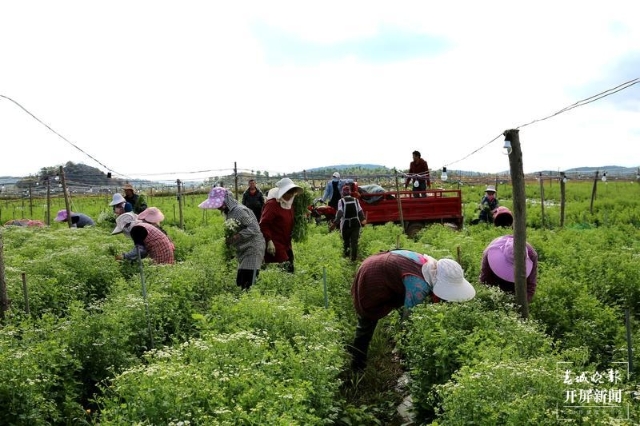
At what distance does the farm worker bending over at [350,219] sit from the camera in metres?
10.5

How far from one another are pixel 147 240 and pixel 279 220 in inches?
79.2

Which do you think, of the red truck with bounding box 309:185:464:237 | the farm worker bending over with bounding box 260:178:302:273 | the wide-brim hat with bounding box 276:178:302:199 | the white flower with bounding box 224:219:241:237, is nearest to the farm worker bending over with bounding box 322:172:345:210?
the red truck with bounding box 309:185:464:237

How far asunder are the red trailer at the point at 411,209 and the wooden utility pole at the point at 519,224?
8671 millimetres

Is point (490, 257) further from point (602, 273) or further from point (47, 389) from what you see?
point (47, 389)

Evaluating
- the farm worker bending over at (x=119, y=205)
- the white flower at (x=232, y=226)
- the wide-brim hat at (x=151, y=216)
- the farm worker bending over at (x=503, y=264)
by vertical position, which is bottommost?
the farm worker bending over at (x=503, y=264)

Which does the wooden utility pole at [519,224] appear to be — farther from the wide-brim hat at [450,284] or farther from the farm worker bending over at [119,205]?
the farm worker bending over at [119,205]

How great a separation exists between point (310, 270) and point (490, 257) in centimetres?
322

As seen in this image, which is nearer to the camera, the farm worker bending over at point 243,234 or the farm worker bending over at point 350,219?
the farm worker bending over at point 243,234

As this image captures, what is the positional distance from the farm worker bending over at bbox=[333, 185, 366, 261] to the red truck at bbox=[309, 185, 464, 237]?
360cm

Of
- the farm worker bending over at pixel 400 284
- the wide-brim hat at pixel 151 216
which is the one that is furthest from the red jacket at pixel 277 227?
the farm worker bending over at pixel 400 284

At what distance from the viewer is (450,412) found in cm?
312

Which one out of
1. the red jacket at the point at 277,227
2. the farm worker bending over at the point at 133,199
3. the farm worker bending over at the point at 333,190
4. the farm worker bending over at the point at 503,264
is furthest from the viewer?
the farm worker bending over at the point at 333,190

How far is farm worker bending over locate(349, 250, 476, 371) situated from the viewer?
449cm

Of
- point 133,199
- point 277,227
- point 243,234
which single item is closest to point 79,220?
point 133,199
